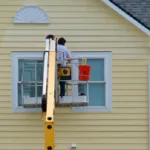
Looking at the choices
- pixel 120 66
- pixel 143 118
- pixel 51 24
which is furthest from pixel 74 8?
pixel 143 118

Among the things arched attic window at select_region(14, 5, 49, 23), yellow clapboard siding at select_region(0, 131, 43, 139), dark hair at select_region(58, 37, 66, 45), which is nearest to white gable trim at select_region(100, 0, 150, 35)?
dark hair at select_region(58, 37, 66, 45)

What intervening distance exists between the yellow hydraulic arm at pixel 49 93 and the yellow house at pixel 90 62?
5.80 feet

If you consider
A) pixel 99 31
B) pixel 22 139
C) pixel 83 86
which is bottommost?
pixel 22 139

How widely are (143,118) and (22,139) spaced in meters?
3.22

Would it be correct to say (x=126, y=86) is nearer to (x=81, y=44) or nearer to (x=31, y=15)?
(x=81, y=44)

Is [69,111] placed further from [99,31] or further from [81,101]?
[99,31]

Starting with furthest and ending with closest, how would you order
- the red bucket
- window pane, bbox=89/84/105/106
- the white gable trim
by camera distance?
window pane, bbox=89/84/105/106 → the white gable trim → the red bucket

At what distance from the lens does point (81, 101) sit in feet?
59.0

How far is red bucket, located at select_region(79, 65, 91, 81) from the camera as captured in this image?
17922 mm

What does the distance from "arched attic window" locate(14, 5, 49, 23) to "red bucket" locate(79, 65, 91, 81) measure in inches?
70.7

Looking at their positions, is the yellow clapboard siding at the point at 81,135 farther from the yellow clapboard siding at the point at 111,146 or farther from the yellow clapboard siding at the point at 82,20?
the yellow clapboard siding at the point at 82,20

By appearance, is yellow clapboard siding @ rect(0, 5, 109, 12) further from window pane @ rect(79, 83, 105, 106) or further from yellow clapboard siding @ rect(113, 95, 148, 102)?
yellow clapboard siding @ rect(113, 95, 148, 102)

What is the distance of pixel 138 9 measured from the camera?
19828mm

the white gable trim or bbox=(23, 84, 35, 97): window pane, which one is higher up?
the white gable trim
